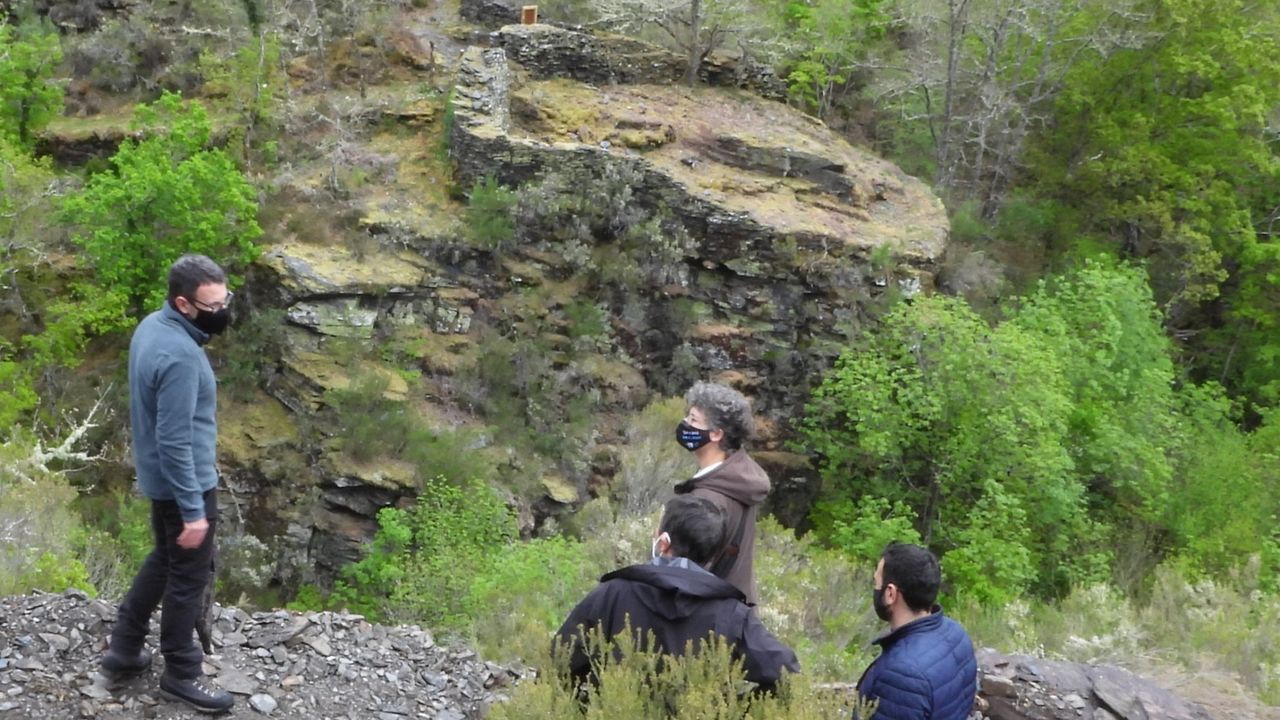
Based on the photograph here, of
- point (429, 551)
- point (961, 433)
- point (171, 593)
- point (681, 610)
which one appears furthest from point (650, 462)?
point (681, 610)

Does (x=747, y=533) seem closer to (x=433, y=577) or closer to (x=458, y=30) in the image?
(x=433, y=577)

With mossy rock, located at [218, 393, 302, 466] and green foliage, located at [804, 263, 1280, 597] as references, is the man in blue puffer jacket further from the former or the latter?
mossy rock, located at [218, 393, 302, 466]

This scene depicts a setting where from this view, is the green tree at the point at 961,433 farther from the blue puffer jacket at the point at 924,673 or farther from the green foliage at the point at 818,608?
the blue puffer jacket at the point at 924,673

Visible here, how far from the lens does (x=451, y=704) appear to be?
191 inches

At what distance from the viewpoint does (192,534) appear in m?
3.84

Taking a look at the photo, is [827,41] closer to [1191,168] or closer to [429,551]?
[1191,168]

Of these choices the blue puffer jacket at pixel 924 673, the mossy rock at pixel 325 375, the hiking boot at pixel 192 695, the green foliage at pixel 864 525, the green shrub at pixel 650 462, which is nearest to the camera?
the blue puffer jacket at pixel 924 673

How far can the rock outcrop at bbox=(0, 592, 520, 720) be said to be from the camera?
4.10 metres

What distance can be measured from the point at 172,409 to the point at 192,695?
1.23 metres

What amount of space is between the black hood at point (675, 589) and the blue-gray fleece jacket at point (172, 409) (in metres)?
1.76

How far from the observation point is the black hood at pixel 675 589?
3.06 meters

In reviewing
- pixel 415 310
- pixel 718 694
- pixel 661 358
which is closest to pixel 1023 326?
pixel 661 358

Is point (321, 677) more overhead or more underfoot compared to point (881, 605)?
more underfoot

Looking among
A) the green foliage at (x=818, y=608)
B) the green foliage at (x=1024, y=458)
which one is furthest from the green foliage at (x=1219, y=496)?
the green foliage at (x=818, y=608)
